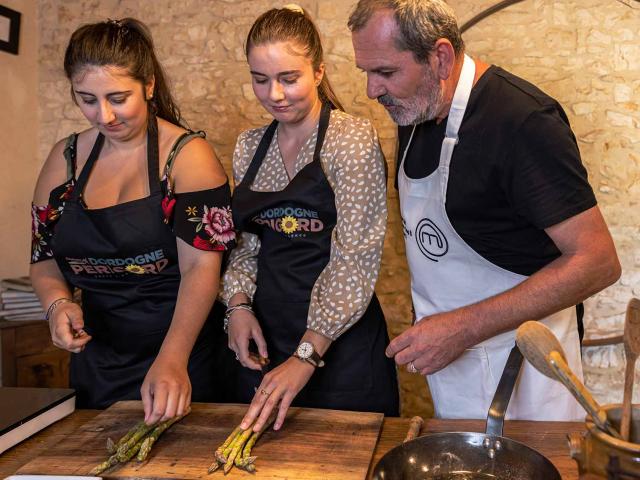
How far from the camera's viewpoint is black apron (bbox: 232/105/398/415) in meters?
2.13

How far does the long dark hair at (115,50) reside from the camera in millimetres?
2049

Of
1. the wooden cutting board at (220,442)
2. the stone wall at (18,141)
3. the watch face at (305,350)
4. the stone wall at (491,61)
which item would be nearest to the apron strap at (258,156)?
the watch face at (305,350)

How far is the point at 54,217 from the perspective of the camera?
2223 mm

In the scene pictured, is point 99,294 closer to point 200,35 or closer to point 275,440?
point 275,440

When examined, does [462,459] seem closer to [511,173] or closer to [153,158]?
[511,173]

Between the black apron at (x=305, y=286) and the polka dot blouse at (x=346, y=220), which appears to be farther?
the black apron at (x=305, y=286)

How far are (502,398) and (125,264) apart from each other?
1201 millimetres

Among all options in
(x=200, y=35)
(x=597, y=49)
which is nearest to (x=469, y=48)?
(x=597, y=49)

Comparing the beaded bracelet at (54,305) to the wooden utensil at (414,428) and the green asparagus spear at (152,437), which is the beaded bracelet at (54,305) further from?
the wooden utensil at (414,428)

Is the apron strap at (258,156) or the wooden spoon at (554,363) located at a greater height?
the apron strap at (258,156)

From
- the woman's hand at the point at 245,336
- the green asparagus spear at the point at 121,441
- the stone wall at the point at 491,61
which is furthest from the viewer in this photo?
the stone wall at the point at 491,61

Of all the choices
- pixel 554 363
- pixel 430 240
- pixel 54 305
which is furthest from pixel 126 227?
pixel 554 363

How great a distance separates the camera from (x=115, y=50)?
2.06m

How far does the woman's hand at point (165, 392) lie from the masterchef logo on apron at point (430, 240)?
29.8 inches
